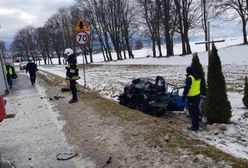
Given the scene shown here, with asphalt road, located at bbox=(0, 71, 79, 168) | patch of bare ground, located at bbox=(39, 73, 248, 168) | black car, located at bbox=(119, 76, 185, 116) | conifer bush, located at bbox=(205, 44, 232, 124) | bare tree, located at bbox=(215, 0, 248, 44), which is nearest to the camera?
patch of bare ground, located at bbox=(39, 73, 248, 168)

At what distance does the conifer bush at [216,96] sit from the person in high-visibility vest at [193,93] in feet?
2.05

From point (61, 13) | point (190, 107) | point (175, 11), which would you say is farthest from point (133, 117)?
point (61, 13)

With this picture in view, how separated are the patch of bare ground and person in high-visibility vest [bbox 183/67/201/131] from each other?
58cm

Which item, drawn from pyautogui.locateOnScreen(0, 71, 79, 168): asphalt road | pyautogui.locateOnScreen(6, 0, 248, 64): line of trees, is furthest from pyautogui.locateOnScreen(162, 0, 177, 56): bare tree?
pyautogui.locateOnScreen(0, 71, 79, 168): asphalt road

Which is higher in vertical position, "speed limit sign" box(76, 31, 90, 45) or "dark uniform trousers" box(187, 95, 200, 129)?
"speed limit sign" box(76, 31, 90, 45)

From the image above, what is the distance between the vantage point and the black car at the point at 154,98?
1344cm

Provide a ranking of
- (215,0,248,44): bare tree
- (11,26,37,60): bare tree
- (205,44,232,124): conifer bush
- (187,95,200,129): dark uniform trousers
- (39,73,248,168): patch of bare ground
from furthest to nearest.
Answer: (11,26,37,60): bare tree
(215,0,248,44): bare tree
(205,44,232,124): conifer bush
(187,95,200,129): dark uniform trousers
(39,73,248,168): patch of bare ground

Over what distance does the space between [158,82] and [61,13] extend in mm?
91416

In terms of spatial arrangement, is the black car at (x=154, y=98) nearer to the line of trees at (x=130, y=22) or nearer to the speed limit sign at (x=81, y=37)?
the speed limit sign at (x=81, y=37)

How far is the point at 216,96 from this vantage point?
11.6 metres

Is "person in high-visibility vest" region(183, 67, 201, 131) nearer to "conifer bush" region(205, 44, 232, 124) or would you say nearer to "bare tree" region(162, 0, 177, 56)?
"conifer bush" region(205, 44, 232, 124)

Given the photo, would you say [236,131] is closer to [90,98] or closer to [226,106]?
[226,106]

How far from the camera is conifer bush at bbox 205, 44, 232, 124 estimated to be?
1152 centimetres

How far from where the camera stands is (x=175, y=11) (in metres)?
52.4
